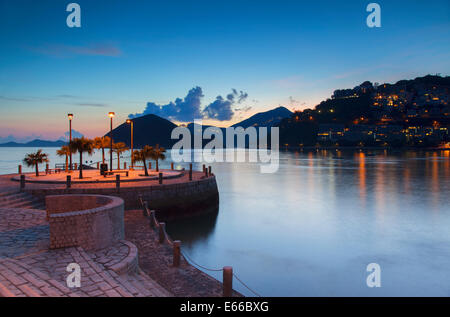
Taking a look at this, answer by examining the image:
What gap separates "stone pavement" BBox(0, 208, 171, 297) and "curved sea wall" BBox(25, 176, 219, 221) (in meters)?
7.14

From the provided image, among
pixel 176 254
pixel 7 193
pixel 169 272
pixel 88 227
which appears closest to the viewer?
pixel 88 227

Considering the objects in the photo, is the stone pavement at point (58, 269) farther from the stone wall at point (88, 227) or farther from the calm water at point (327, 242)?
the calm water at point (327, 242)

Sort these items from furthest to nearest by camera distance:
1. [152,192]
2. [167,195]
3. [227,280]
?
[167,195] → [152,192] → [227,280]

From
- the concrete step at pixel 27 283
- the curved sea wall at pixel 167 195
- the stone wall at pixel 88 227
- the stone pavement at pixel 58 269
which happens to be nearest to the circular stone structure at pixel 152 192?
the curved sea wall at pixel 167 195

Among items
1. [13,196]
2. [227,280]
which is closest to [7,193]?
[13,196]

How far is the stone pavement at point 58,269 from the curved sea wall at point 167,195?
7135mm

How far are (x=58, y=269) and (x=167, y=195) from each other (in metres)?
12.6

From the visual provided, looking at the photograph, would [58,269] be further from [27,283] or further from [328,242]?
[328,242]

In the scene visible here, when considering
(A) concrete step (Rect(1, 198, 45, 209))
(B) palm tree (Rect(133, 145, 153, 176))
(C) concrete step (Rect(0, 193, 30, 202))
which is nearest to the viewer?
(A) concrete step (Rect(1, 198, 45, 209))

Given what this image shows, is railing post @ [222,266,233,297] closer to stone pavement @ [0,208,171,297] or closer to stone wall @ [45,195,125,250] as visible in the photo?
stone pavement @ [0,208,171,297]

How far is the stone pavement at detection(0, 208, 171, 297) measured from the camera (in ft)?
18.3

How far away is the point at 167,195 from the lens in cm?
1912

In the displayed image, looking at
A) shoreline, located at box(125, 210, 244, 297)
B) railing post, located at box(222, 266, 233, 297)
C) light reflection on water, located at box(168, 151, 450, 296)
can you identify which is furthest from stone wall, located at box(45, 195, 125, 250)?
light reflection on water, located at box(168, 151, 450, 296)
